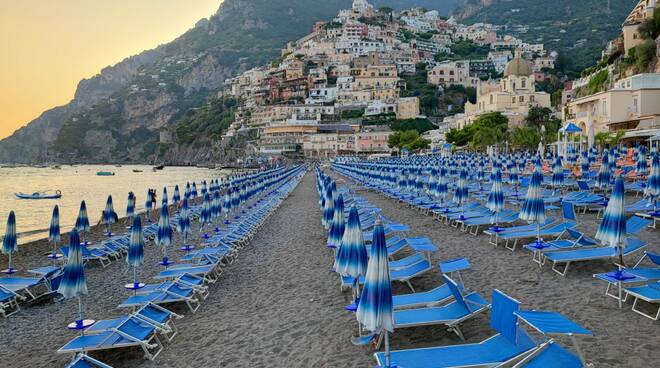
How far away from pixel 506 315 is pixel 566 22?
183 meters

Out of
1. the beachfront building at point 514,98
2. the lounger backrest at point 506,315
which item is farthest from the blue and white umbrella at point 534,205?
the beachfront building at point 514,98

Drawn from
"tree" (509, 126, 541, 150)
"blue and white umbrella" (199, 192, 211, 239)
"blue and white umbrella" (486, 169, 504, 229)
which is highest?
"tree" (509, 126, 541, 150)

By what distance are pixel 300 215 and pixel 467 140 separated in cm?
4306

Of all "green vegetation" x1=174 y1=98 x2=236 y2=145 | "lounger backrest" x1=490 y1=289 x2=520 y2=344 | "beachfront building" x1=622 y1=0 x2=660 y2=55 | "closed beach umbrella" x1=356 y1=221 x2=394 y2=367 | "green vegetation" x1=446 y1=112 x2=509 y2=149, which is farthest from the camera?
"green vegetation" x1=174 y1=98 x2=236 y2=145

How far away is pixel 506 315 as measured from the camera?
4457 millimetres

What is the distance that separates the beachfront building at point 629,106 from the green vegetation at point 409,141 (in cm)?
2768

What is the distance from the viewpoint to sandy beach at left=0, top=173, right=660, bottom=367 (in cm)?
545

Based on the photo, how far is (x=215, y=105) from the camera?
5832 inches

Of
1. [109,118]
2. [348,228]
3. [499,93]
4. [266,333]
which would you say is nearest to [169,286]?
[266,333]

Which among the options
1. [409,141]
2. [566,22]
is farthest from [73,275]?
[566,22]

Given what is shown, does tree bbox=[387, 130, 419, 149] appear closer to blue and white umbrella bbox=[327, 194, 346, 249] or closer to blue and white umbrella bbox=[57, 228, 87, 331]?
blue and white umbrella bbox=[327, 194, 346, 249]

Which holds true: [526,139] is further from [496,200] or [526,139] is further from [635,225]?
[635,225]

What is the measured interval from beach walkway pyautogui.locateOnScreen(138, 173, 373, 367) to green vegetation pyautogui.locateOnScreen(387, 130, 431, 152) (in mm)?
58282

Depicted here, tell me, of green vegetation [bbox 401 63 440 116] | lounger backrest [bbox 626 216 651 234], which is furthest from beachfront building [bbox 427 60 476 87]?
lounger backrest [bbox 626 216 651 234]
